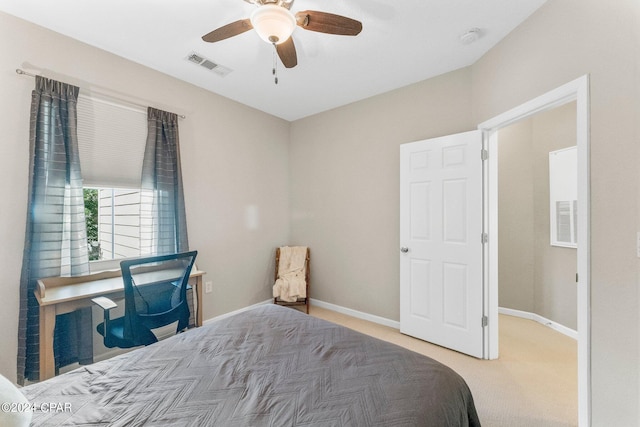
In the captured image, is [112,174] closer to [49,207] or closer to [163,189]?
[163,189]

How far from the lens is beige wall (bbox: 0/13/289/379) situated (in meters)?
1.90

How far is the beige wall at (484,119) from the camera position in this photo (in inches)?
51.4

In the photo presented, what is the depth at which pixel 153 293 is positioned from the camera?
6.38 feet

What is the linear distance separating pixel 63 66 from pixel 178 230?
5.16 feet

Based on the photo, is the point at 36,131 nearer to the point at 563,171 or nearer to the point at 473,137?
the point at 473,137

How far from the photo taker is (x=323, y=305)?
376 cm

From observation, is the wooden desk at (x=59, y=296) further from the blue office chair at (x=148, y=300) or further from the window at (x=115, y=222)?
the window at (x=115, y=222)

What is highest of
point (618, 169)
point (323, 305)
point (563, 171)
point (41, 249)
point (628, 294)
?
point (563, 171)

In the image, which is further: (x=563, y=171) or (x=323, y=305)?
(x=323, y=305)

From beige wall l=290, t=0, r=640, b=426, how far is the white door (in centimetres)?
22

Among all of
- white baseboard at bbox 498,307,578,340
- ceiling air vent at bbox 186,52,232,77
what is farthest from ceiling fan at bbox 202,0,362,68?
white baseboard at bbox 498,307,578,340

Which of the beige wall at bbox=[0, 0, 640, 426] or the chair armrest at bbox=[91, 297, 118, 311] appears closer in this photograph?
the beige wall at bbox=[0, 0, 640, 426]

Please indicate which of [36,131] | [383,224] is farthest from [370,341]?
[36,131]

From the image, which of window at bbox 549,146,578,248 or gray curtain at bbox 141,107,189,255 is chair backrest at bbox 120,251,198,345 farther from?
window at bbox 549,146,578,248
